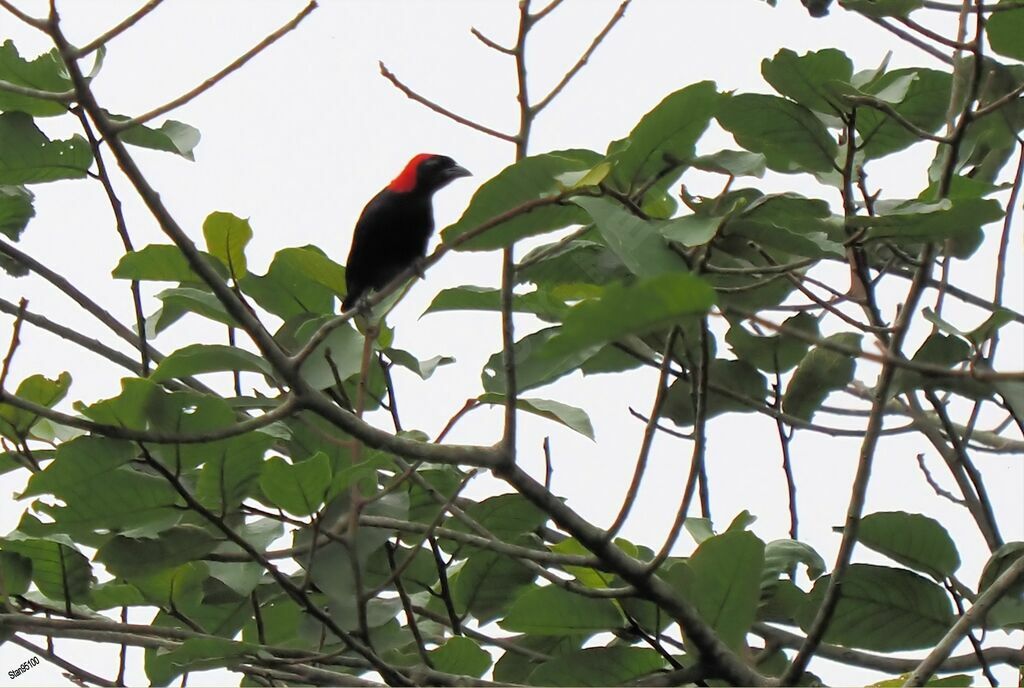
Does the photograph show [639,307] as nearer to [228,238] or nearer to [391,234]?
[228,238]

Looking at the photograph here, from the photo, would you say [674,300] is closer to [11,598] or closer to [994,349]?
[994,349]

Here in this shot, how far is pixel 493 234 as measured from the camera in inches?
67.6

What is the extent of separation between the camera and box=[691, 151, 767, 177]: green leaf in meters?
1.74

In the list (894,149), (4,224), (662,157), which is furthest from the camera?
(4,224)

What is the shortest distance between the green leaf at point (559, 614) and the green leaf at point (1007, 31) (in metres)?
1.22

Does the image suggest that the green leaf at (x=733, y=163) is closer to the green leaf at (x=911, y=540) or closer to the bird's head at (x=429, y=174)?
the green leaf at (x=911, y=540)

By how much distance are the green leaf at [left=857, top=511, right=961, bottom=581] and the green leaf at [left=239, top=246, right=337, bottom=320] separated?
113 cm

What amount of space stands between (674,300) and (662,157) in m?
0.70

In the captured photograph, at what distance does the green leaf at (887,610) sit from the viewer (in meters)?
2.22

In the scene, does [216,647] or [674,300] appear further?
[216,647]

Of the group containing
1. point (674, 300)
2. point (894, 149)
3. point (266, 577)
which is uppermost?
point (894, 149)

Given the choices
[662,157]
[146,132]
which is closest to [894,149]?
[662,157]

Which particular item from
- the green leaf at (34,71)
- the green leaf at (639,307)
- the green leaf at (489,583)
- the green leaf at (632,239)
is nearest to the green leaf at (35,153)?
the green leaf at (34,71)

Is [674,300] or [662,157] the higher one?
[662,157]
